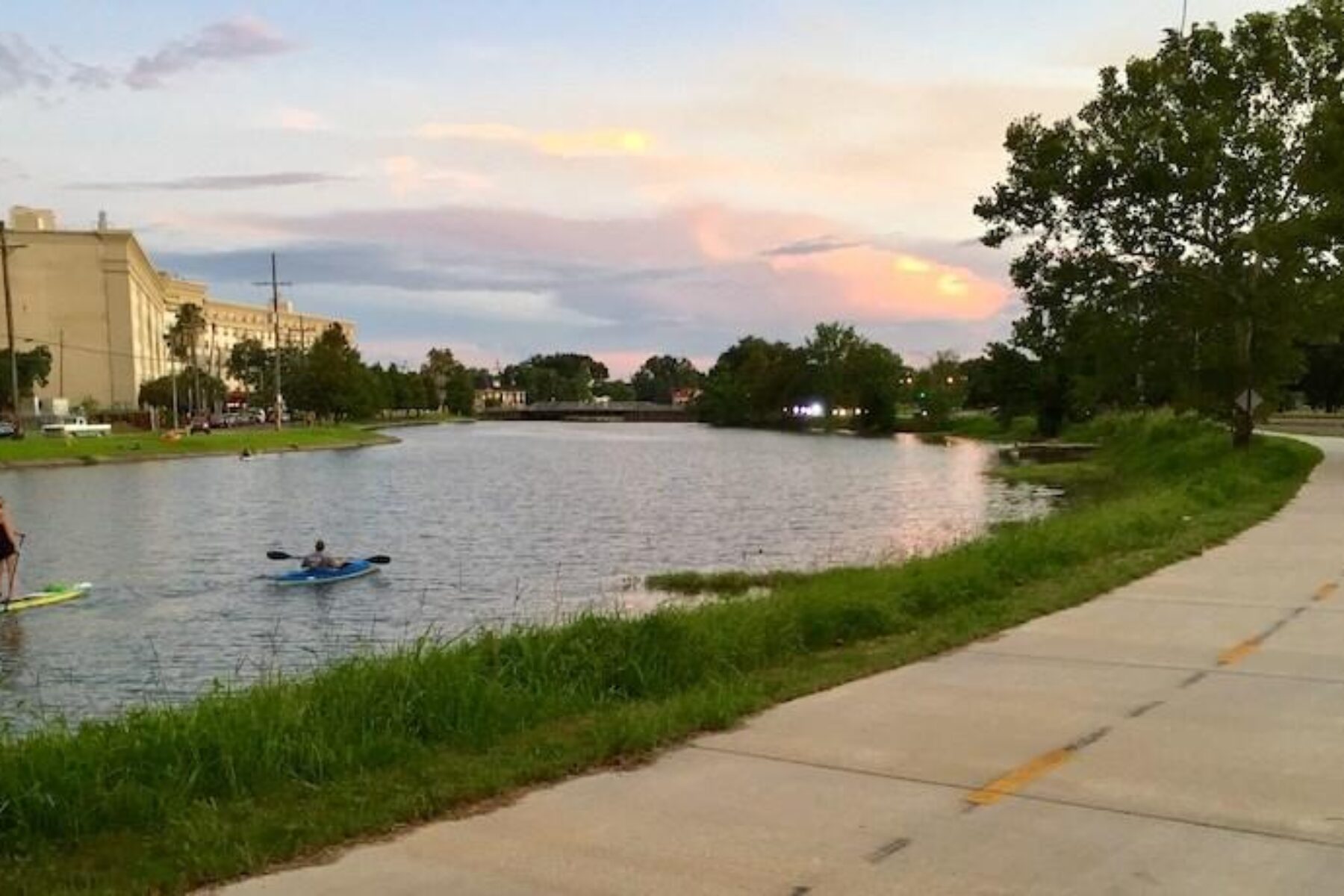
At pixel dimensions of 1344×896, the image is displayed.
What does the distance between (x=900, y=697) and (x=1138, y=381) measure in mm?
36520

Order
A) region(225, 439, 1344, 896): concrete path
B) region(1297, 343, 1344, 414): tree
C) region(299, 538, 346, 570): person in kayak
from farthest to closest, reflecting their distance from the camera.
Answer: region(1297, 343, 1344, 414): tree → region(299, 538, 346, 570): person in kayak → region(225, 439, 1344, 896): concrete path

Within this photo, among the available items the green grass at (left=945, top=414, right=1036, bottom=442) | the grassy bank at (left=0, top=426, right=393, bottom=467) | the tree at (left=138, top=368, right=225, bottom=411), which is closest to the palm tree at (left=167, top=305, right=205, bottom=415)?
the tree at (left=138, top=368, right=225, bottom=411)

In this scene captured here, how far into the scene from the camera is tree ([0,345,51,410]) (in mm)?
125125

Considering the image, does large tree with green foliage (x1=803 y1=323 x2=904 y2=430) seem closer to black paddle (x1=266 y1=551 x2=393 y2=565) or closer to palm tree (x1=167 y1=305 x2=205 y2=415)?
palm tree (x1=167 y1=305 x2=205 y2=415)

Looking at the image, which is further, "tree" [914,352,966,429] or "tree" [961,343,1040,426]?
"tree" [914,352,966,429]

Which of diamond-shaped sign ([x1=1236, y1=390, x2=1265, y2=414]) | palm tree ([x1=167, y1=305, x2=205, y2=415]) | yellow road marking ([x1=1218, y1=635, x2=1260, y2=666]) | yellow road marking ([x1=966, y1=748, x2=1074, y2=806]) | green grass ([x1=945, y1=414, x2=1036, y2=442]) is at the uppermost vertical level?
palm tree ([x1=167, y1=305, x2=205, y2=415])

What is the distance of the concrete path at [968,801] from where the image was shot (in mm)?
5430

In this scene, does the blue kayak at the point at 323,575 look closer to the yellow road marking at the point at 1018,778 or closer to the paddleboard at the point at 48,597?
the paddleboard at the point at 48,597

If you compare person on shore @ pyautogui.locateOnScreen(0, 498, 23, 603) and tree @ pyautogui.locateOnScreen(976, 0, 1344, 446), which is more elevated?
tree @ pyautogui.locateOnScreen(976, 0, 1344, 446)

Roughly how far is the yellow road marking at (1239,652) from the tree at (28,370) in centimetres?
13061

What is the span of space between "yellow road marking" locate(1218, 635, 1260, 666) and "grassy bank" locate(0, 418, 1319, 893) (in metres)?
2.08

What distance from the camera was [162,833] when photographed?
20.1 feet

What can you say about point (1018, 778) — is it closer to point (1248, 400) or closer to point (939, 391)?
point (1248, 400)

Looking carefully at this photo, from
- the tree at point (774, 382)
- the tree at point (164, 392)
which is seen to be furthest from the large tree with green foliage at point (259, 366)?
Answer: the tree at point (774, 382)
